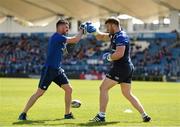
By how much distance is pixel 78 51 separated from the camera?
6062 centimetres

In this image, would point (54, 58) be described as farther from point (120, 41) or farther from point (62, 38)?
point (120, 41)

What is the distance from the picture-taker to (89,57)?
194 feet

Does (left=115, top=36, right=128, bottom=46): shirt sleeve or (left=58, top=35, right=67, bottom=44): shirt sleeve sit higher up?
(left=58, top=35, right=67, bottom=44): shirt sleeve

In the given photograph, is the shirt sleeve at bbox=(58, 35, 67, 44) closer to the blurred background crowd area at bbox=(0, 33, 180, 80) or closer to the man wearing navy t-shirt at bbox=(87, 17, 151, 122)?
the man wearing navy t-shirt at bbox=(87, 17, 151, 122)

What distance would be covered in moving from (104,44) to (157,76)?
10453 millimetres

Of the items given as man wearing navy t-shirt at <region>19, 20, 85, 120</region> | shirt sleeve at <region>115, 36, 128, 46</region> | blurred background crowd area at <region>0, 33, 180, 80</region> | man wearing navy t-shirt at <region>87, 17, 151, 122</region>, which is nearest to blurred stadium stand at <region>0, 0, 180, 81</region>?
blurred background crowd area at <region>0, 33, 180, 80</region>

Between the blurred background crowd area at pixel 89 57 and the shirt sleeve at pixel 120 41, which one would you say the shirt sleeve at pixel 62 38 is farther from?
the blurred background crowd area at pixel 89 57

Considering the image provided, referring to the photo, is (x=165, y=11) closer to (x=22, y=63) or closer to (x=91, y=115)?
(x=22, y=63)

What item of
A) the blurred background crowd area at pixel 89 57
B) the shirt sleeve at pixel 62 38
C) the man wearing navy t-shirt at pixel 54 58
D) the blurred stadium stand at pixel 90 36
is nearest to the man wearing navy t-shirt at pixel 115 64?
the man wearing navy t-shirt at pixel 54 58

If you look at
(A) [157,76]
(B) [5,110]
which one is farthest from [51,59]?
(A) [157,76]

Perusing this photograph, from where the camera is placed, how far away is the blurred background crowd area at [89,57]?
54.0m

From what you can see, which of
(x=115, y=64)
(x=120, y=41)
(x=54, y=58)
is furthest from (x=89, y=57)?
(x=120, y=41)

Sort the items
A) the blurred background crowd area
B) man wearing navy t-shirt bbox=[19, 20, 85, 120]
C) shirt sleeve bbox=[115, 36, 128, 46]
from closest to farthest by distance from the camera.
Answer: shirt sleeve bbox=[115, 36, 128, 46]
man wearing navy t-shirt bbox=[19, 20, 85, 120]
the blurred background crowd area

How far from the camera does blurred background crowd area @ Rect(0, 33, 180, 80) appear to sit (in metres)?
54.0
